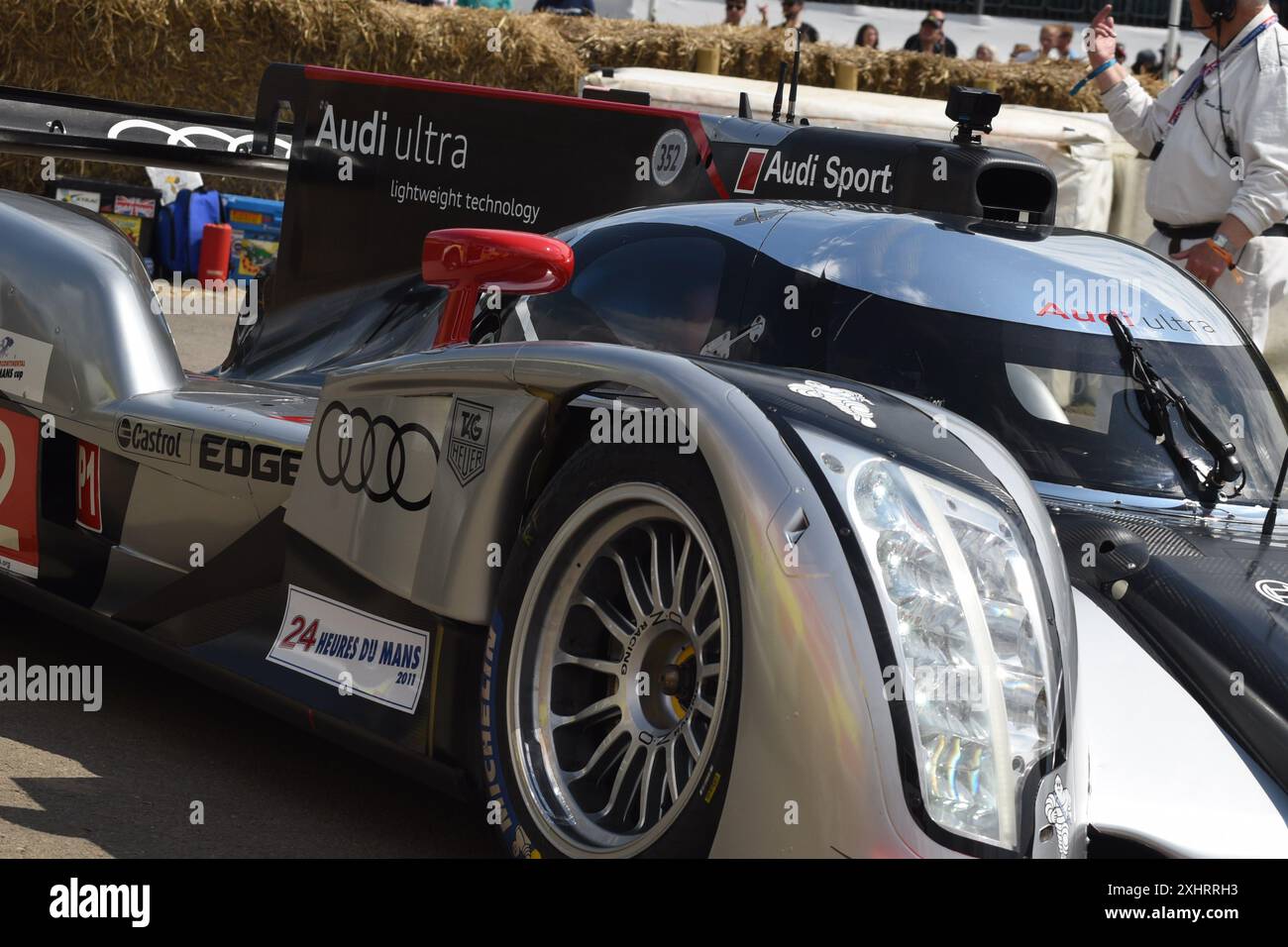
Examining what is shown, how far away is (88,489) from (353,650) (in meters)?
1.06

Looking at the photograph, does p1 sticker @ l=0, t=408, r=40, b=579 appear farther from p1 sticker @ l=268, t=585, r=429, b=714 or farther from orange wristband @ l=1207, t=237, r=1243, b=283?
orange wristband @ l=1207, t=237, r=1243, b=283

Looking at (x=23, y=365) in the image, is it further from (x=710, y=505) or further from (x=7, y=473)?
(x=710, y=505)

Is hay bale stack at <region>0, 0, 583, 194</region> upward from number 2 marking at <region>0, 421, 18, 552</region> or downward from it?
upward

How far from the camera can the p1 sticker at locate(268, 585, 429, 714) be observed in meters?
2.66

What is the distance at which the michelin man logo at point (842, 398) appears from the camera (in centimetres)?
227

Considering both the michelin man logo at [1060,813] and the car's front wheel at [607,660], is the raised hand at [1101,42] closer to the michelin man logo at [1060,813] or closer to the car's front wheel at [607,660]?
the car's front wheel at [607,660]

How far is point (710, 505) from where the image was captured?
2.19m

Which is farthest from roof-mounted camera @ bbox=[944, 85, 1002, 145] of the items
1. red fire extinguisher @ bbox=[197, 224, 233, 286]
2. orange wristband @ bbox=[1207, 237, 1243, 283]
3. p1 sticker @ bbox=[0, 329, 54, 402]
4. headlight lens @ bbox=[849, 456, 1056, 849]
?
red fire extinguisher @ bbox=[197, 224, 233, 286]

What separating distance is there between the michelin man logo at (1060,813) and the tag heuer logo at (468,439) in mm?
993

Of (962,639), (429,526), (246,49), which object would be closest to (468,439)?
(429,526)

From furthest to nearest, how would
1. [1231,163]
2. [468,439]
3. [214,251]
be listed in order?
[214,251] < [1231,163] < [468,439]

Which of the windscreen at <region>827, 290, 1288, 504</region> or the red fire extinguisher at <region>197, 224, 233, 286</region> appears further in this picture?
the red fire extinguisher at <region>197, 224, 233, 286</region>

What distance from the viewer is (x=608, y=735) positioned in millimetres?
2389

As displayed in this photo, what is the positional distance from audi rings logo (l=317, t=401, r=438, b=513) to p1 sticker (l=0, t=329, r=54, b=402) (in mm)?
1069
